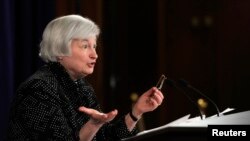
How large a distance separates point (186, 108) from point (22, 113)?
8.29 feet

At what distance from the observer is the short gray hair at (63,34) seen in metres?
2.32

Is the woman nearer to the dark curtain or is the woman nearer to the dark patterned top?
the dark patterned top

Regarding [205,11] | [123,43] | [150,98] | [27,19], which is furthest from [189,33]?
[150,98]

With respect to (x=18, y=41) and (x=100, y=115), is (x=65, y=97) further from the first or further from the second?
(x=18, y=41)

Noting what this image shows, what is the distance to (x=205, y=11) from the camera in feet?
14.2

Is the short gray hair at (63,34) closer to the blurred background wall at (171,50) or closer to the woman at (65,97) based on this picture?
the woman at (65,97)

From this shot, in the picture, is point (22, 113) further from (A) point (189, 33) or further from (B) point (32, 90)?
(A) point (189, 33)

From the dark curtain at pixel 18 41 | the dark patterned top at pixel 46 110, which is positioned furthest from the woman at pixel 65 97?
the dark curtain at pixel 18 41

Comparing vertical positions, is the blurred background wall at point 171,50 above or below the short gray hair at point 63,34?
below

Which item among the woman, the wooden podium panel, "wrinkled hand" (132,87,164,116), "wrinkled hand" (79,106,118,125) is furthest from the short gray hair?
the wooden podium panel

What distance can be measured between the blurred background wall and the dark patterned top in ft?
5.45

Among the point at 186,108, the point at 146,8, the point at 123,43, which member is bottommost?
the point at 186,108

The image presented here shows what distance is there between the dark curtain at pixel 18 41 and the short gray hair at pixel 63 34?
75 cm

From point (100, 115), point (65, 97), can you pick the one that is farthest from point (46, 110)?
point (100, 115)
